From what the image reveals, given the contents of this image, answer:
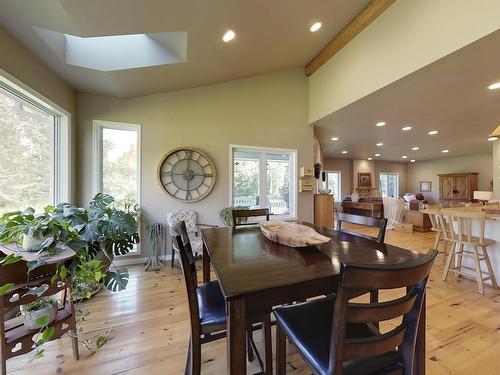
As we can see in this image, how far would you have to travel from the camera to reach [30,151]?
7.55 feet

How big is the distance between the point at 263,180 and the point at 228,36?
2.37 metres

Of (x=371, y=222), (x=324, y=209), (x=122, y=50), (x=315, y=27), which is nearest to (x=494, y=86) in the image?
(x=315, y=27)

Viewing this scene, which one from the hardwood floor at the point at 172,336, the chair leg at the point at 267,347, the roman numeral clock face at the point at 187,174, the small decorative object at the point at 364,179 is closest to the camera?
the chair leg at the point at 267,347

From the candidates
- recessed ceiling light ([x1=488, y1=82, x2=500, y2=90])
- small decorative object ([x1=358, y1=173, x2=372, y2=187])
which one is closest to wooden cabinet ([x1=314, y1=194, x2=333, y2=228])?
recessed ceiling light ([x1=488, y1=82, x2=500, y2=90])

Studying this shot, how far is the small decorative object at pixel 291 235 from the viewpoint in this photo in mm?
1355

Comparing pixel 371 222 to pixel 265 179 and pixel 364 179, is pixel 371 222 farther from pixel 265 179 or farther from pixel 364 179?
pixel 364 179

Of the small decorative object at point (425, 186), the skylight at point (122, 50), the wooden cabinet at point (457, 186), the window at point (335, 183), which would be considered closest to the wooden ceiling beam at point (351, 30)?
the skylight at point (122, 50)

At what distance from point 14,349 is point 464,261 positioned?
483 centimetres

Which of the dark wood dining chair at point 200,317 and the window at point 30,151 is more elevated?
the window at point 30,151

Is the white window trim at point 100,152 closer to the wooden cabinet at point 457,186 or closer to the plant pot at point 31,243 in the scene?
the plant pot at point 31,243

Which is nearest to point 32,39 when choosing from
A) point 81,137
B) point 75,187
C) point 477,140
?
point 81,137

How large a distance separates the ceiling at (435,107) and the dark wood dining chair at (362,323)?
236 centimetres

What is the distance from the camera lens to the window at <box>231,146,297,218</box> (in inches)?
158

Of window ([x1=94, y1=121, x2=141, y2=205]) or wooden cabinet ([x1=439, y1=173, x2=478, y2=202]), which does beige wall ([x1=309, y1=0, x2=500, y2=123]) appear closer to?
window ([x1=94, y1=121, x2=141, y2=205])
